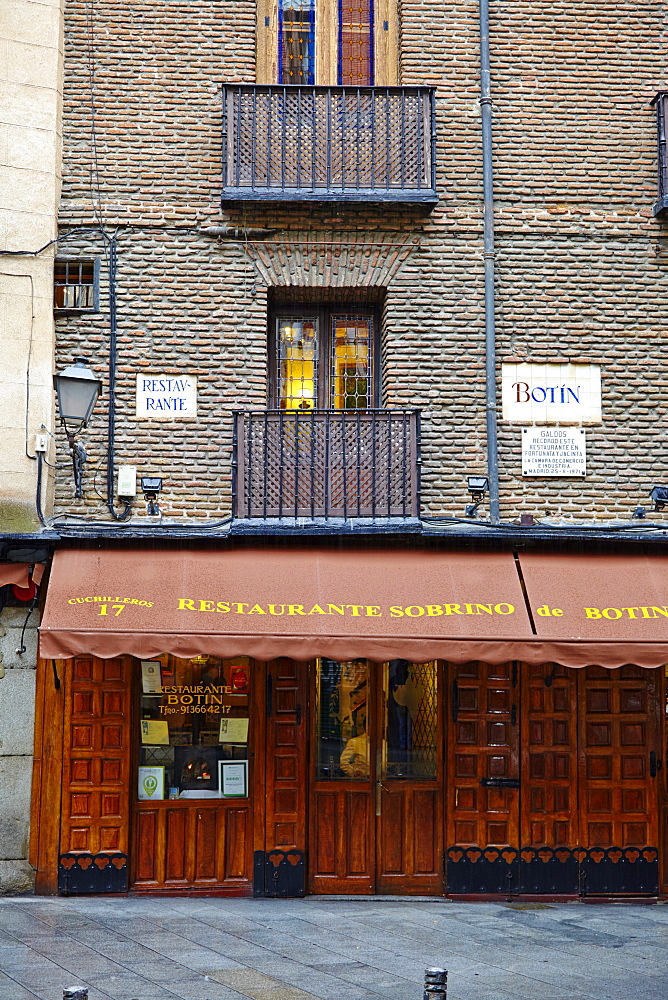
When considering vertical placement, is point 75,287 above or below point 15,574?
above

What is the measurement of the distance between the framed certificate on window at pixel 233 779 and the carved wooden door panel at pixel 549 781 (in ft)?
9.13

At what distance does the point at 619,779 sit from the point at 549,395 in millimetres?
3979

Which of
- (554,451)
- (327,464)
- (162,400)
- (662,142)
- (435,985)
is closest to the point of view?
(435,985)

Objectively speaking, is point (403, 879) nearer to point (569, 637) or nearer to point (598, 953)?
point (598, 953)

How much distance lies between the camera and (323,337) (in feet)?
37.2

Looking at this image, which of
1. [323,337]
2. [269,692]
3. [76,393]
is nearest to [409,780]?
[269,692]

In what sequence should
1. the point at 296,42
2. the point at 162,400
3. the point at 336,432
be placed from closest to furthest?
the point at 336,432 → the point at 162,400 → the point at 296,42

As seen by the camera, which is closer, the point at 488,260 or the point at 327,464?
the point at 327,464

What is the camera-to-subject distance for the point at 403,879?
34.2ft

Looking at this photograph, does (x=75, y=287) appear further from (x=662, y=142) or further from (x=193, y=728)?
(x=662, y=142)

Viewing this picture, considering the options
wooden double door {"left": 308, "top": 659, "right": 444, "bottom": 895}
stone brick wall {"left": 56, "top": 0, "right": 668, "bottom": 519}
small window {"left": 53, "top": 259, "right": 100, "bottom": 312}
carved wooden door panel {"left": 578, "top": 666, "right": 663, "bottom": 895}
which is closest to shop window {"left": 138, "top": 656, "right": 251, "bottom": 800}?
wooden double door {"left": 308, "top": 659, "right": 444, "bottom": 895}

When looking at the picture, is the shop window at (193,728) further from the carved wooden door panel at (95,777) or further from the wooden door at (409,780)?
the wooden door at (409,780)

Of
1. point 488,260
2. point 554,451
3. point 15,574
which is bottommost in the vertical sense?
point 15,574

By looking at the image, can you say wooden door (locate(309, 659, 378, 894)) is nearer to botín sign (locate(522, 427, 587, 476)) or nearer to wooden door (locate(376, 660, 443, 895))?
wooden door (locate(376, 660, 443, 895))
